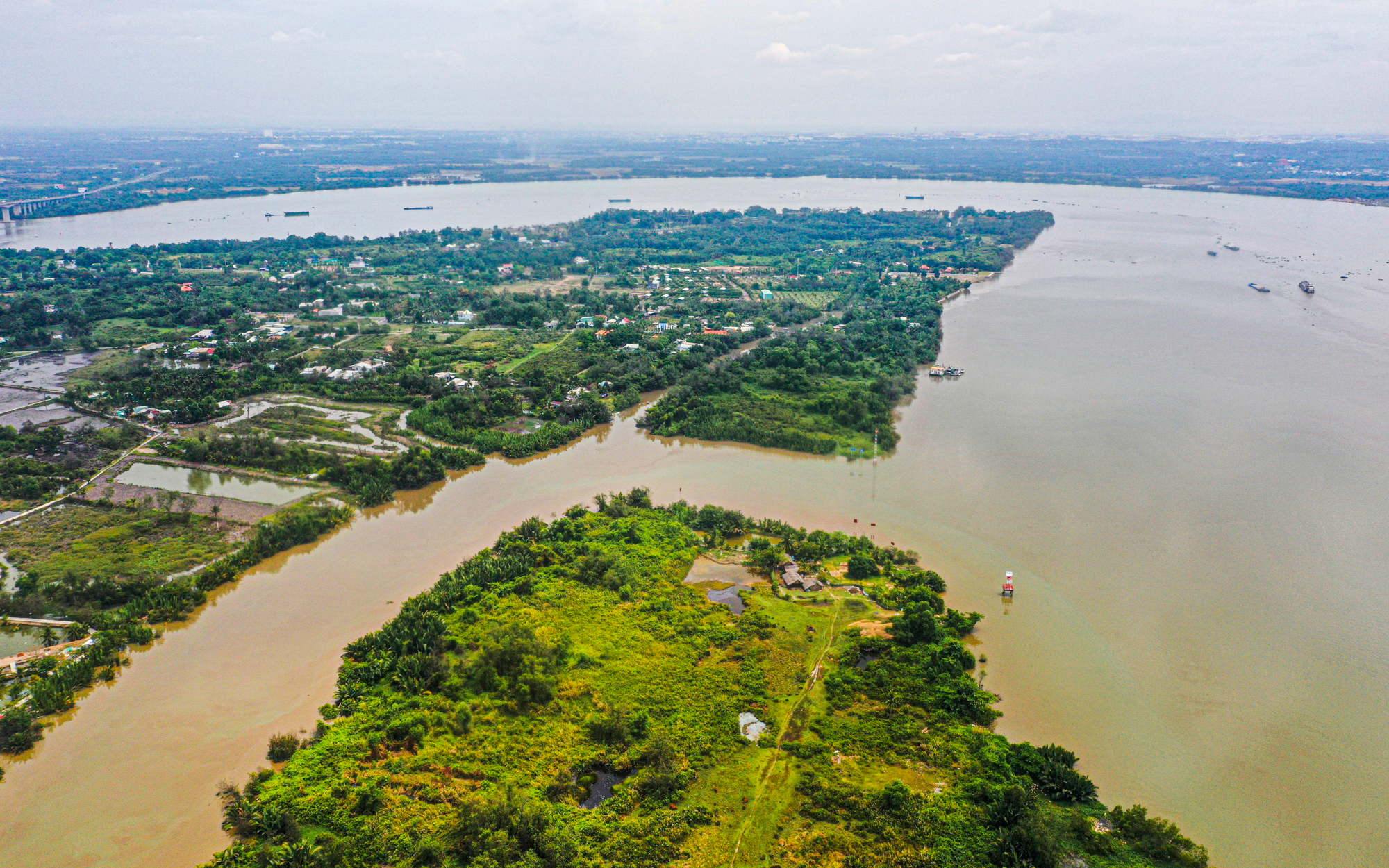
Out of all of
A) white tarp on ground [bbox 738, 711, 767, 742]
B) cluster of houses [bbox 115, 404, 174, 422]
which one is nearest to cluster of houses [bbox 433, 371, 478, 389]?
cluster of houses [bbox 115, 404, 174, 422]

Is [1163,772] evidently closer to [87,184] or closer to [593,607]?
[593,607]

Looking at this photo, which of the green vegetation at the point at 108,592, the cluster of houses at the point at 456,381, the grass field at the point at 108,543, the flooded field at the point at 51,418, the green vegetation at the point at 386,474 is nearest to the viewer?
the green vegetation at the point at 108,592

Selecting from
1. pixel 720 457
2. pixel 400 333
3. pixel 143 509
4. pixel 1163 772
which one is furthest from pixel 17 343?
pixel 1163 772

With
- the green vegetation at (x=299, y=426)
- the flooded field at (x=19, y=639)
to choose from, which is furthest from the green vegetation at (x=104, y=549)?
the green vegetation at (x=299, y=426)

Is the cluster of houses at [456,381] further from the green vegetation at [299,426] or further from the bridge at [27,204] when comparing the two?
the bridge at [27,204]

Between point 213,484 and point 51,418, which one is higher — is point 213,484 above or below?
below

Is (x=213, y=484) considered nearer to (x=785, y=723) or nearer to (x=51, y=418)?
(x=51, y=418)

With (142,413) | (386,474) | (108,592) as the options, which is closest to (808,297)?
(386,474)
